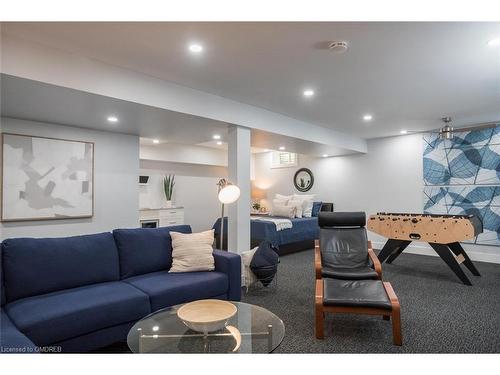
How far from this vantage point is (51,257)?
2.43m

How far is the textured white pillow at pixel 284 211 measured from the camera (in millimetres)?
6797

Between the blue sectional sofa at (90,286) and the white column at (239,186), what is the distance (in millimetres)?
1008

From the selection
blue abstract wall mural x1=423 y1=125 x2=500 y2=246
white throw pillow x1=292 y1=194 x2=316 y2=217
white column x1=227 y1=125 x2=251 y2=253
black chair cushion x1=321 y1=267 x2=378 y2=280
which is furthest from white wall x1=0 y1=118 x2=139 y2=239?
blue abstract wall mural x1=423 y1=125 x2=500 y2=246

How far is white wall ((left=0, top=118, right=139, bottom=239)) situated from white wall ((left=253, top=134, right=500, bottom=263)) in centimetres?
463

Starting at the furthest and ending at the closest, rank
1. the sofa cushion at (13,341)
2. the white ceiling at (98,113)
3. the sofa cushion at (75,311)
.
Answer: the white ceiling at (98,113) < the sofa cushion at (75,311) < the sofa cushion at (13,341)

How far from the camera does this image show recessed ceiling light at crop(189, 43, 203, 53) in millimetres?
2522

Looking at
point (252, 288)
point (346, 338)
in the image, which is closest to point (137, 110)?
point (252, 288)

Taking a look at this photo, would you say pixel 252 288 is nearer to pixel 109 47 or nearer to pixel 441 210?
pixel 109 47

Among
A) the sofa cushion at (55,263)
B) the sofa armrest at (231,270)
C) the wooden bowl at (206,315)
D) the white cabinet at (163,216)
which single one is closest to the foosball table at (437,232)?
the sofa armrest at (231,270)

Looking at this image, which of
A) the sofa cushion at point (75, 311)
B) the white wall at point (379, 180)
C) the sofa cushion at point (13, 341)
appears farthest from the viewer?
the white wall at point (379, 180)

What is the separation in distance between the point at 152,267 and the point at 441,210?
5.47 m

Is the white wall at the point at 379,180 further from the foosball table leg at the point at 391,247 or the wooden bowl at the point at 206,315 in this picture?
the wooden bowl at the point at 206,315

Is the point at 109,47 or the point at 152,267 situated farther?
the point at 152,267

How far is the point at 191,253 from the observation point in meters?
3.02
